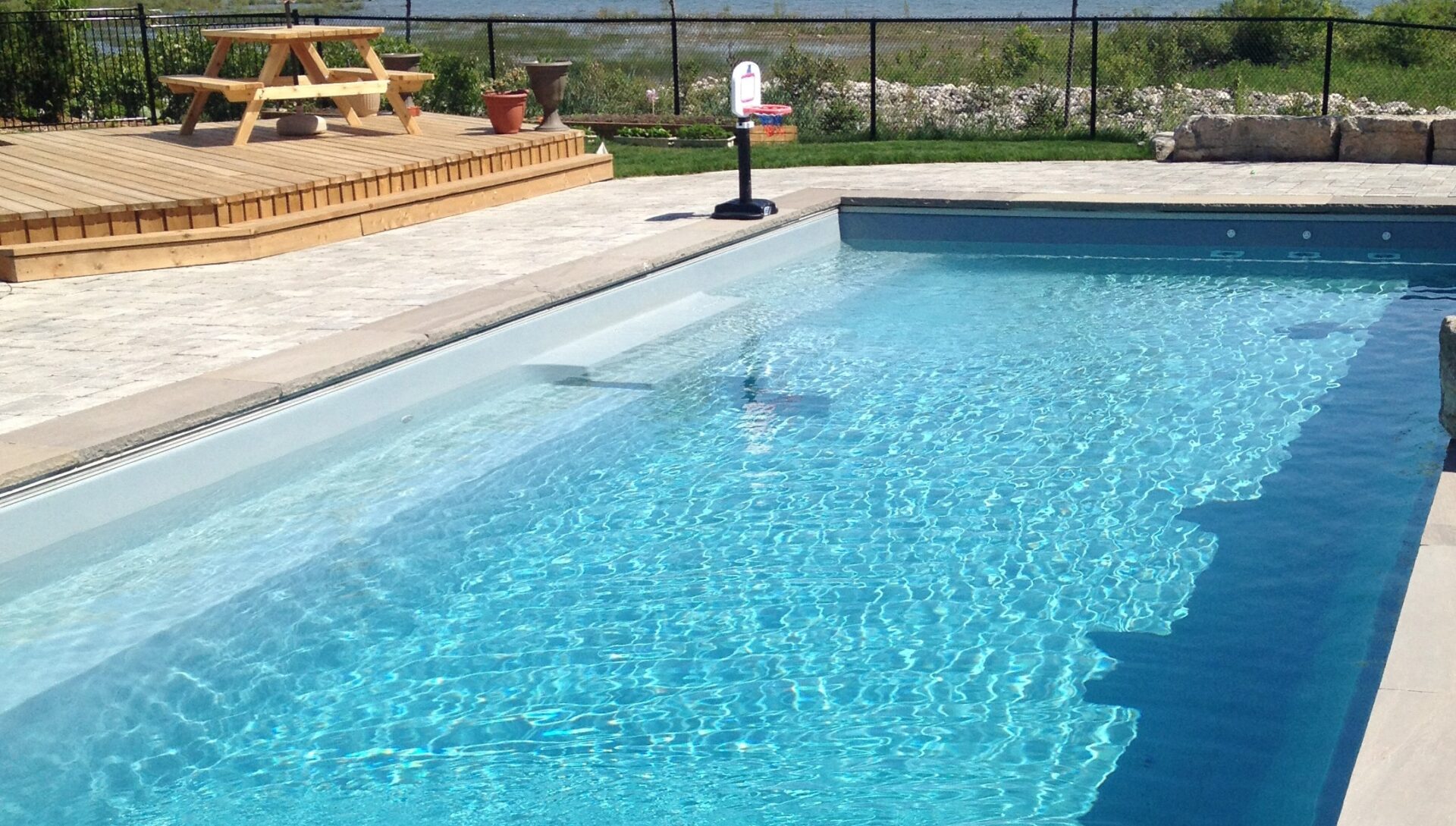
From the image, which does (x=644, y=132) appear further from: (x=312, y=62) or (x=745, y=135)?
(x=745, y=135)

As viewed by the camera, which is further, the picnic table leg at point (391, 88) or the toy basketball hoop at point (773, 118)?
the toy basketball hoop at point (773, 118)

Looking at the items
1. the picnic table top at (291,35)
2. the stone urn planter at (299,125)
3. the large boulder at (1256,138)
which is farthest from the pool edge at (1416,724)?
the stone urn planter at (299,125)

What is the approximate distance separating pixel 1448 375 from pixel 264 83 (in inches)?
337

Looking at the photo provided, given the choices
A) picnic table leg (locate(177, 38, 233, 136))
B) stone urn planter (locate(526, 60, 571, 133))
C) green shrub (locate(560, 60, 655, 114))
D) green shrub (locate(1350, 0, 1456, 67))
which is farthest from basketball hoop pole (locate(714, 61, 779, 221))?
green shrub (locate(1350, 0, 1456, 67))

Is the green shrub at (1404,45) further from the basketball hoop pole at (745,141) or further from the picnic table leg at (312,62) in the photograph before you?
the picnic table leg at (312,62)

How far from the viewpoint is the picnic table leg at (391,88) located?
11391mm

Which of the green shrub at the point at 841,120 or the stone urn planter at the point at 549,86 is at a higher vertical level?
the stone urn planter at the point at 549,86

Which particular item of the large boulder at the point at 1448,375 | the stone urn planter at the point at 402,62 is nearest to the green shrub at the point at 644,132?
the stone urn planter at the point at 402,62


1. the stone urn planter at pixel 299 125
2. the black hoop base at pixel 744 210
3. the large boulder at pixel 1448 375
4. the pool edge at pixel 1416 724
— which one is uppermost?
the stone urn planter at pixel 299 125

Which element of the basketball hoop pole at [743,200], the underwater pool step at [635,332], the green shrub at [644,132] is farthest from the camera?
the green shrub at [644,132]

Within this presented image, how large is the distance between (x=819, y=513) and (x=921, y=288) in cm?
411

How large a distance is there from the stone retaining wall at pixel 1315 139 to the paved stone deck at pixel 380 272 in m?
0.34

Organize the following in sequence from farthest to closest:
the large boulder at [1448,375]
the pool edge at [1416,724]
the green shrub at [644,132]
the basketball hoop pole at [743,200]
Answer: the green shrub at [644,132]
the basketball hoop pole at [743,200]
the large boulder at [1448,375]
the pool edge at [1416,724]

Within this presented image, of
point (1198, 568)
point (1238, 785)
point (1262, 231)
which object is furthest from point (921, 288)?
point (1238, 785)
